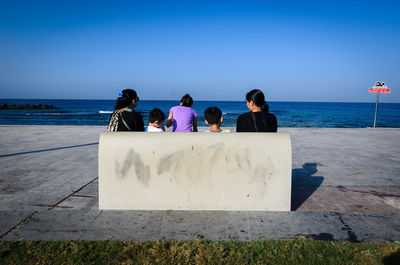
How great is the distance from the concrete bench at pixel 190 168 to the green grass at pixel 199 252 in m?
0.84

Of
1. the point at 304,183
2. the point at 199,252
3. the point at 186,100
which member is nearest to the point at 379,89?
the point at 304,183

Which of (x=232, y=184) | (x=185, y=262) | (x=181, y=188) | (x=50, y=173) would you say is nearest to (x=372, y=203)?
(x=232, y=184)

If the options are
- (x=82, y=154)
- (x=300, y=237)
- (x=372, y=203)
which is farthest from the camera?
(x=82, y=154)

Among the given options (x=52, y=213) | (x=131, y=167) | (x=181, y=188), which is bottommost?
(x=52, y=213)

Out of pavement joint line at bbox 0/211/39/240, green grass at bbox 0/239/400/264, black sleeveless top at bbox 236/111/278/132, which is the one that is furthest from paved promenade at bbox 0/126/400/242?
black sleeveless top at bbox 236/111/278/132

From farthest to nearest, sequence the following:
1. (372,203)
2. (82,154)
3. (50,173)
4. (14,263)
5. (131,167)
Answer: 1. (82,154)
2. (50,173)
3. (372,203)
4. (131,167)
5. (14,263)

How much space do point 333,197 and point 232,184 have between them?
1978 mm

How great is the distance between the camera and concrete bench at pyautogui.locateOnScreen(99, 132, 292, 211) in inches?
135

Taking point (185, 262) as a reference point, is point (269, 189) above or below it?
above

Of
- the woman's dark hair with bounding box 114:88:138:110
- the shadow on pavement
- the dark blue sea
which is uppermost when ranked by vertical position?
the woman's dark hair with bounding box 114:88:138:110

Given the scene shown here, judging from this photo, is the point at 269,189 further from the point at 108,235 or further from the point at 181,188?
the point at 108,235

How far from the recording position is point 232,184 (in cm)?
352

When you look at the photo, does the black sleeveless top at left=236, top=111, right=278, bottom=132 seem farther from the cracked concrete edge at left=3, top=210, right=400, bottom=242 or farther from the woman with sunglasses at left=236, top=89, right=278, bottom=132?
the cracked concrete edge at left=3, top=210, right=400, bottom=242

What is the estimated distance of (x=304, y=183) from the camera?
5148mm
